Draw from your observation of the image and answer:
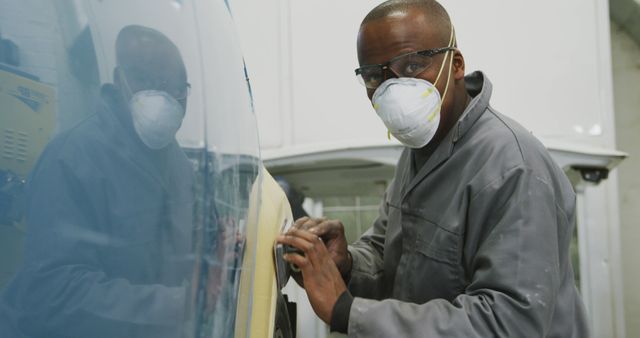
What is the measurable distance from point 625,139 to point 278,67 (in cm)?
172

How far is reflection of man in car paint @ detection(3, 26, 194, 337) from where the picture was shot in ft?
1.17

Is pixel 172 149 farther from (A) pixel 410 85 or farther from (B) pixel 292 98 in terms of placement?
(B) pixel 292 98

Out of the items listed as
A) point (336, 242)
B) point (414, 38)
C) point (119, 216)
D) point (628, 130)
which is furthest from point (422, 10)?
point (628, 130)

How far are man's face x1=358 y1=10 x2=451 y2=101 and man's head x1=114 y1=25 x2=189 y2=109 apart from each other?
1.78 ft

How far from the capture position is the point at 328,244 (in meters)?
1.11

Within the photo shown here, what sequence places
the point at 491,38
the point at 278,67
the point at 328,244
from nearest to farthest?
1. the point at 328,244
2. the point at 491,38
3. the point at 278,67

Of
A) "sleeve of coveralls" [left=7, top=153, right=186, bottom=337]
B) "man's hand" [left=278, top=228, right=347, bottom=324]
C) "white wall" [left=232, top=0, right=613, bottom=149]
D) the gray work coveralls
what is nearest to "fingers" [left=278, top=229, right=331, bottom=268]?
"man's hand" [left=278, top=228, right=347, bottom=324]

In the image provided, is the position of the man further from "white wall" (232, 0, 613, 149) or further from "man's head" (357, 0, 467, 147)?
"white wall" (232, 0, 613, 149)

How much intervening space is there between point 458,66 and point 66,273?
0.87 m

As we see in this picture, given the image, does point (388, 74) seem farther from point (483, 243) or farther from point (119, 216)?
point (119, 216)

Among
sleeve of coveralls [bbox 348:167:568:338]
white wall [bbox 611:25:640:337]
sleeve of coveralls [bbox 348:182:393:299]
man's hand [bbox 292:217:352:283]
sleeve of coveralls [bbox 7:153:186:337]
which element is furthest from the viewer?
white wall [bbox 611:25:640:337]

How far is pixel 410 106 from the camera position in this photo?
95 centimetres

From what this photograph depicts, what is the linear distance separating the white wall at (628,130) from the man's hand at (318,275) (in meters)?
2.07

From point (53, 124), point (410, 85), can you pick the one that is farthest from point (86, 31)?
point (410, 85)
